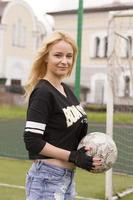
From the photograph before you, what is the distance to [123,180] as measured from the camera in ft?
31.2

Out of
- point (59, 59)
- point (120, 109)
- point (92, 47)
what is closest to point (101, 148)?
point (59, 59)

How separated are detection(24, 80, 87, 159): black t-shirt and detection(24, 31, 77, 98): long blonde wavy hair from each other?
0.34 feet

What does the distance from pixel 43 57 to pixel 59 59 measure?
0.10 meters

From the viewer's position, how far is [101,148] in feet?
11.8

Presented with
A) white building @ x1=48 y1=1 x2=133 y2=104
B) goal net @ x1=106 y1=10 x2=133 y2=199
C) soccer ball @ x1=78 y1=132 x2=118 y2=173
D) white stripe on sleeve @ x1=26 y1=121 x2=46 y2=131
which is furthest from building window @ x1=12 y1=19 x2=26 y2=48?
white stripe on sleeve @ x1=26 y1=121 x2=46 y2=131

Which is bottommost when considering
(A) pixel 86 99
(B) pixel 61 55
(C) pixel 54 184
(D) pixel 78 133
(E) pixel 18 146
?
(A) pixel 86 99

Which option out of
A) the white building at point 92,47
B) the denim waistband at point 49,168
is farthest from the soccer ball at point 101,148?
the white building at point 92,47

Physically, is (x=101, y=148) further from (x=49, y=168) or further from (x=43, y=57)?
(x=43, y=57)

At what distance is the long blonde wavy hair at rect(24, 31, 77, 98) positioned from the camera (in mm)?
3492

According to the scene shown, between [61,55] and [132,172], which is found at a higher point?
[61,55]

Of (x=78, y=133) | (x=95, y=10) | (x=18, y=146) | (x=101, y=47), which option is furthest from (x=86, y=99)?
(x=78, y=133)

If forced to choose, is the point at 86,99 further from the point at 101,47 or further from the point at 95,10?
the point at 95,10

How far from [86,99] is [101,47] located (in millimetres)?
4624

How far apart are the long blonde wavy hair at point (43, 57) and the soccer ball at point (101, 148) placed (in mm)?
481
